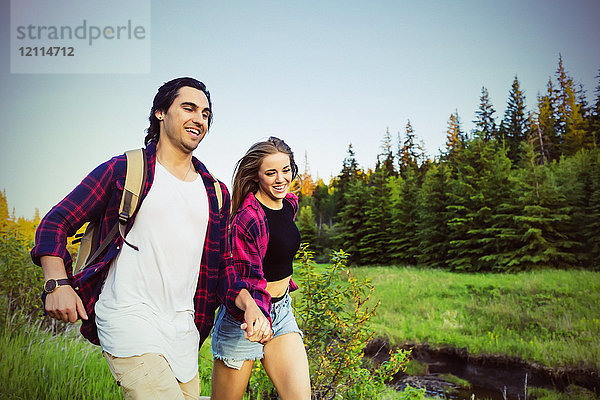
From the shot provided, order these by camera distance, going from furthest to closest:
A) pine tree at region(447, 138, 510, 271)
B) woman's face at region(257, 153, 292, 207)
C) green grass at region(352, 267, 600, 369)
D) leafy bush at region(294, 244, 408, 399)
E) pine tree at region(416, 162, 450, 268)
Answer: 1. pine tree at region(416, 162, 450, 268)
2. pine tree at region(447, 138, 510, 271)
3. green grass at region(352, 267, 600, 369)
4. leafy bush at region(294, 244, 408, 399)
5. woman's face at region(257, 153, 292, 207)

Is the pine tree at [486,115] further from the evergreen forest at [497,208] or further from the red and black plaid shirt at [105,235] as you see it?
the red and black plaid shirt at [105,235]

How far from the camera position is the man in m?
1.79

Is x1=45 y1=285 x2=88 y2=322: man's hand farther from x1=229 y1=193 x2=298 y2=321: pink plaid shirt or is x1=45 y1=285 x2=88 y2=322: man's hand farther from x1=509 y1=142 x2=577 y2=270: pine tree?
x1=509 y1=142 x2=577 y2=270: pine tree

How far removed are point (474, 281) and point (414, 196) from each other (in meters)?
11.5

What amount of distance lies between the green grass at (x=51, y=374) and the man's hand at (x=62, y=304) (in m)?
2.29

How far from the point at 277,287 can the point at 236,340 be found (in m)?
0.40

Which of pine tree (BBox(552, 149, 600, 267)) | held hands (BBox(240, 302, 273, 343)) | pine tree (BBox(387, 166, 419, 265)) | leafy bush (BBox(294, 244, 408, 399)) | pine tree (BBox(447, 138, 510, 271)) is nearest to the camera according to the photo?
held hands (BBox(240, 302, 273, 343))

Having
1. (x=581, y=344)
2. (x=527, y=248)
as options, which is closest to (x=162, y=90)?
(x=581, y=344)

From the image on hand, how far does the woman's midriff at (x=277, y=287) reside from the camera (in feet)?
9.07

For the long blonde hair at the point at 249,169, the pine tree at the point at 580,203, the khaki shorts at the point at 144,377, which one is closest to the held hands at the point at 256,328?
the khaki shorts at the point at 144,377

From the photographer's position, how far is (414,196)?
27.8 m

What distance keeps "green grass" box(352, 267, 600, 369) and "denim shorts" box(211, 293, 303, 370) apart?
9.28 meters

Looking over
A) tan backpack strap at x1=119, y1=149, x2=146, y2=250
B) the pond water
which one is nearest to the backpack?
tan backpack strap at x1=119, y1=149, x2=146, y2=250

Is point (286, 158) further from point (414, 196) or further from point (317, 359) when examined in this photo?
point (414, 196)
